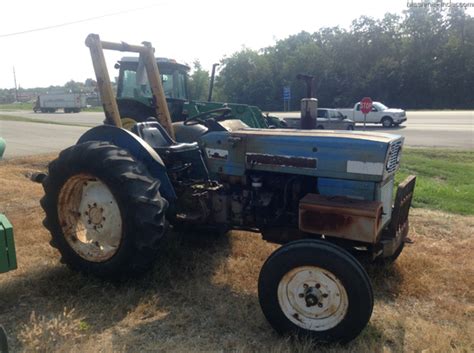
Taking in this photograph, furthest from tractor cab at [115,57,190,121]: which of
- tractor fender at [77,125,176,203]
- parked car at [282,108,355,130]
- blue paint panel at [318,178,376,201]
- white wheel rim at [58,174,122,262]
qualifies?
parked car at [282,108,355,130]

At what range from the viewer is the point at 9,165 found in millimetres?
10219

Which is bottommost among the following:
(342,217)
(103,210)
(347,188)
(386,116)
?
(386,116)

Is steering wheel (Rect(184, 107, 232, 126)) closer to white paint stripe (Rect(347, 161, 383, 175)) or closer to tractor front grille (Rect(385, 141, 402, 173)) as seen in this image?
white paint stripe (Rect(347, 161, 383, 175))

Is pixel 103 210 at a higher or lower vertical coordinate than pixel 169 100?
lower

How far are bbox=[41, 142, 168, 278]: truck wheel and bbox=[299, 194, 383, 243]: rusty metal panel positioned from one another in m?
1.10

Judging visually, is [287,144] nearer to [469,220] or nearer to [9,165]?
[469,220]

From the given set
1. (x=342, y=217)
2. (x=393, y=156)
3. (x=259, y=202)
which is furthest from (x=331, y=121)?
(x=342, y=217)

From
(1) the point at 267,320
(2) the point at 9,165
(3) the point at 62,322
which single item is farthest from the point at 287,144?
(2) the point at 9,165

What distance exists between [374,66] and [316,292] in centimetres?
4889

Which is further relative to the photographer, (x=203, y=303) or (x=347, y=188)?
(x=203, y=303)

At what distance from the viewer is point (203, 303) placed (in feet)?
11.9

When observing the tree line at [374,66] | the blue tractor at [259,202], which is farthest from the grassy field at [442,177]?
the tree line at [374,66]

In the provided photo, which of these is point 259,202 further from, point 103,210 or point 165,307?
point 103,210

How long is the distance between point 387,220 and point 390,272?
25.4 inches
